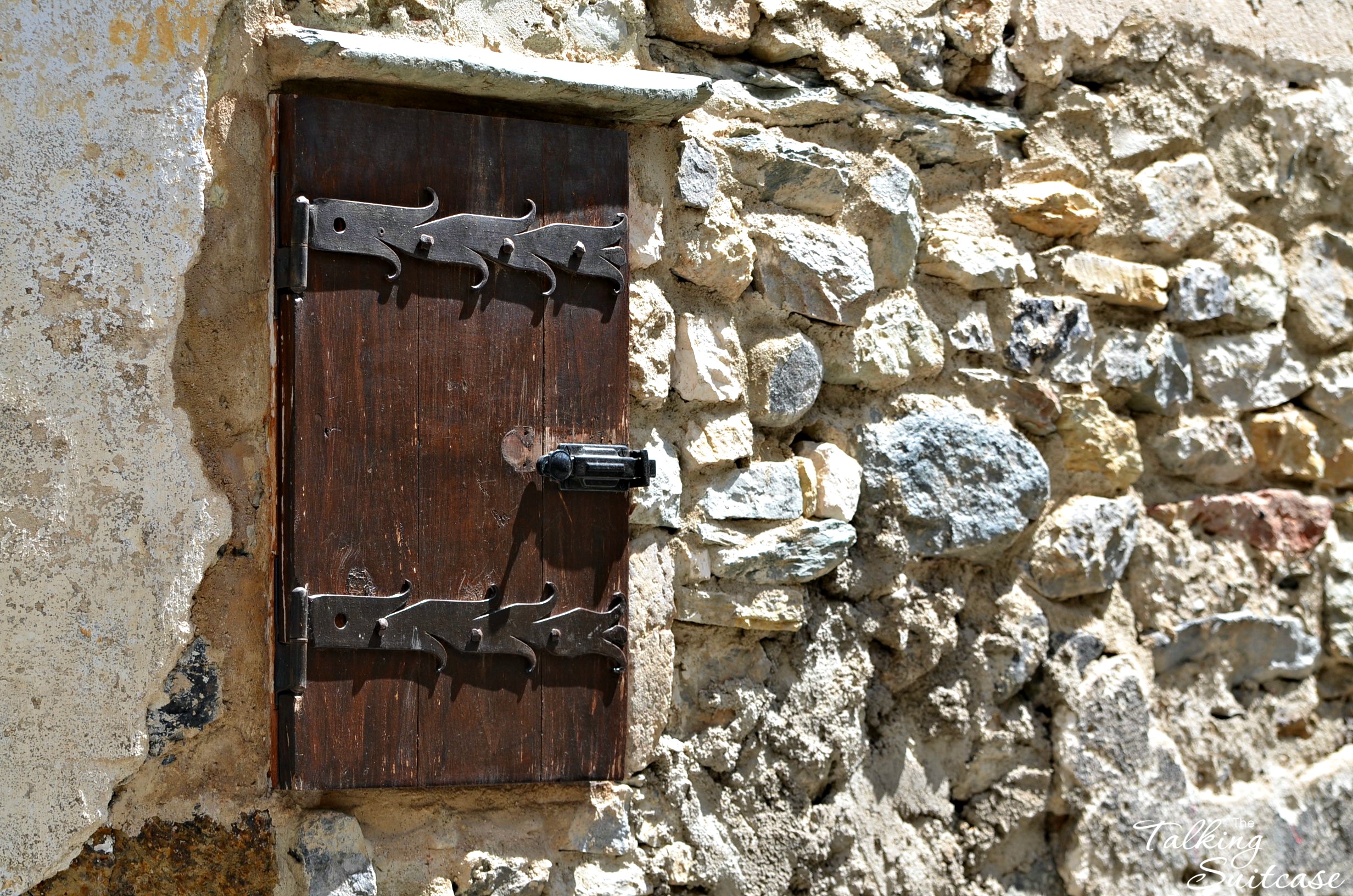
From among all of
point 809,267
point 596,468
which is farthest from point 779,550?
point 809,267

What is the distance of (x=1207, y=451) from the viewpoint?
322 cm

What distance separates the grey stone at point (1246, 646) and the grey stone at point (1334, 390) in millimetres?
566

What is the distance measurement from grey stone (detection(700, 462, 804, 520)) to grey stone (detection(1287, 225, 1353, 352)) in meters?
1.62

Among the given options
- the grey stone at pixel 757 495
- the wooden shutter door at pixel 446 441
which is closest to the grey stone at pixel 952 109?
the wooden shutter door at pixel 446 441

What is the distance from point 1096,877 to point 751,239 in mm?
1599

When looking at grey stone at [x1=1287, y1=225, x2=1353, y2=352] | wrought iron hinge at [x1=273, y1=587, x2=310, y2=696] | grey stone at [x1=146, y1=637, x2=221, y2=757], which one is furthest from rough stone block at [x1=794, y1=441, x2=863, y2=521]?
grey stone at [x1=1287, y1=225, x2=1353, y2=352]

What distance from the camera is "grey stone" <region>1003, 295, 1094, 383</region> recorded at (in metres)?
2.97

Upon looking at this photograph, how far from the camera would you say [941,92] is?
9.66 ft

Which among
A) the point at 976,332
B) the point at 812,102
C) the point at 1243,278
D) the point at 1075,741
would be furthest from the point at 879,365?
the point at 1243,278

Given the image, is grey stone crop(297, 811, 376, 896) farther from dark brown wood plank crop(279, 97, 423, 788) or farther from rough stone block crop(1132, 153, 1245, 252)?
rough stone block crop(1132, 153, 1245, 252)

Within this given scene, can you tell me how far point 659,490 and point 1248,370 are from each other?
1.71 m

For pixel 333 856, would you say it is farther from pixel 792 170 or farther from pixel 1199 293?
pixel 1199 293

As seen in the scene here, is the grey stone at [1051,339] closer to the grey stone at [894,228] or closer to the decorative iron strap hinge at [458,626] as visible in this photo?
the grey stone at [894,228]

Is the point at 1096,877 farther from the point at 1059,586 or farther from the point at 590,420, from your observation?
the point at 590,420
